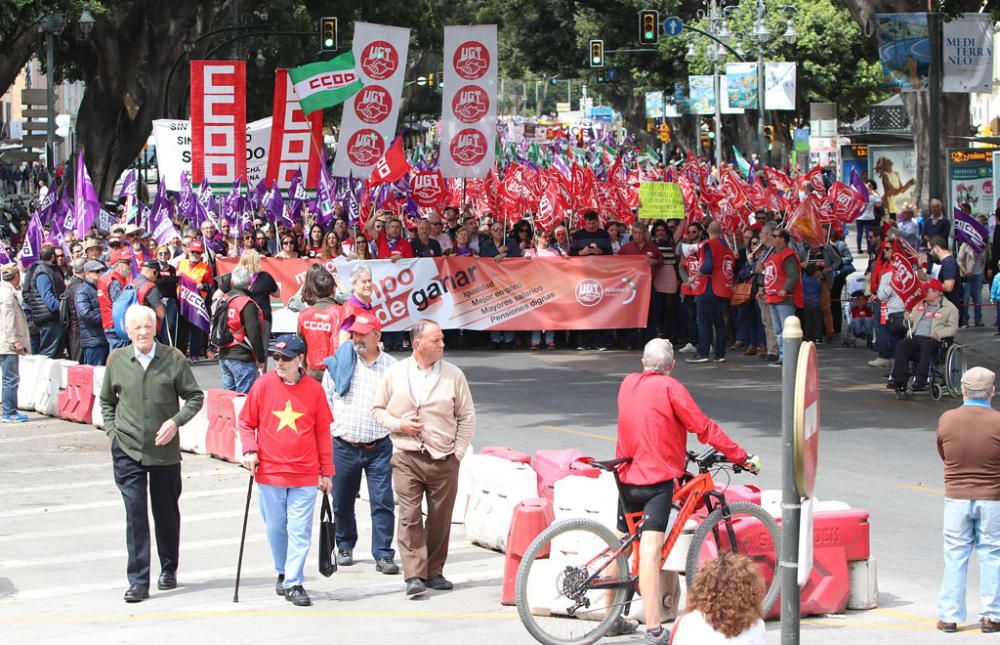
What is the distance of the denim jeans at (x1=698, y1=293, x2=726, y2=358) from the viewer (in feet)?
69.3

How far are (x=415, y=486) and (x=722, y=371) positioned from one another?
11.3 m

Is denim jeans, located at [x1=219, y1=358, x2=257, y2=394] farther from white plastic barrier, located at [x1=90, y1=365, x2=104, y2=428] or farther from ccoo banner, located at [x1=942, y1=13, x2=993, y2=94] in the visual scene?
ccoo banner, located at [x1=942, y1=13, x2=993, y2=94]

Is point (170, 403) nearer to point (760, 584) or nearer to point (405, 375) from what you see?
point (405, 375)

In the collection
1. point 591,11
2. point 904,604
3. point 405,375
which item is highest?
point 591,11

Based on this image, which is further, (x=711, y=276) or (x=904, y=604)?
(x=711, y=276)

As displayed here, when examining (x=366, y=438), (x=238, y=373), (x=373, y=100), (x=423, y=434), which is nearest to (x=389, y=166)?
(x=373, y=100)

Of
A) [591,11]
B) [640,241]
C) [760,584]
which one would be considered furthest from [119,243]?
[591,11]

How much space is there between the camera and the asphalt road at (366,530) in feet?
28.0

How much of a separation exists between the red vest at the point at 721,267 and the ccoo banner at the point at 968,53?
497 centimetres

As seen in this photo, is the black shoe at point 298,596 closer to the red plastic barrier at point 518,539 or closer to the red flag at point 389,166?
the red plastic barrier at point 518,539

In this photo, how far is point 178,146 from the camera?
3231 centimetres

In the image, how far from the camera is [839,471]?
1312 centimetres

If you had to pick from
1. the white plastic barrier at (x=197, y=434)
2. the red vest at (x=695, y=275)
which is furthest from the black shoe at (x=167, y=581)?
the red vest at (x=695, y=275)

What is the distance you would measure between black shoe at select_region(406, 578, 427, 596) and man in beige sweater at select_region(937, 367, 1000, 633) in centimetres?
293
